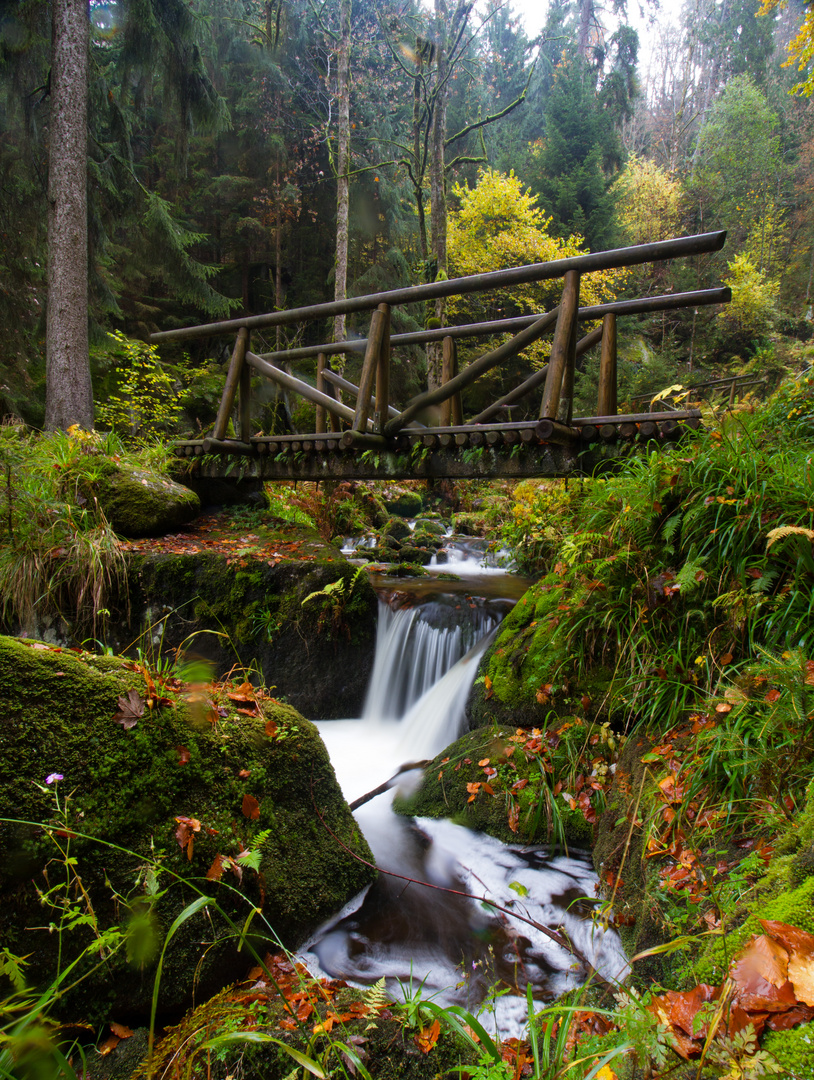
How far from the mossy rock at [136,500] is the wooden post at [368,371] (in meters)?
2.27

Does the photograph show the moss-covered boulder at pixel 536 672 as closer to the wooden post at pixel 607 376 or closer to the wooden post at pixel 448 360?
the wooden post at pixel 607 376

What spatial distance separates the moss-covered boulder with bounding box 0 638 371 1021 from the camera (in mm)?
1738

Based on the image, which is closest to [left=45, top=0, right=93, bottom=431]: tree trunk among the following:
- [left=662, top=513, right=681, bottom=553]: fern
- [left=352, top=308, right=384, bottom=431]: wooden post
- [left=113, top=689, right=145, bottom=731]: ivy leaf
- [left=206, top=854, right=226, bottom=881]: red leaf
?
[left=352, top=308, right=384, bottom=431]: wooden post

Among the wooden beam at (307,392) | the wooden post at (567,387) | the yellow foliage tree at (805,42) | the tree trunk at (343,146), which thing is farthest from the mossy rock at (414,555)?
the tree trunk at (343,146)

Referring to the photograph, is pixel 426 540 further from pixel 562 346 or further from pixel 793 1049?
pixel 793 1049

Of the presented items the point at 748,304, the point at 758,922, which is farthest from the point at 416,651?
the point at 748,304

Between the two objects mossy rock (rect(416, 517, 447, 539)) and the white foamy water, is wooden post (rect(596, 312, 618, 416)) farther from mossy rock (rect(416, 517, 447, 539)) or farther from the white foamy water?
mossy rock (rect(416, 517, 447, 539))

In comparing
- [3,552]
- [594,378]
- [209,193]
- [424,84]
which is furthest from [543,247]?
[3,552]

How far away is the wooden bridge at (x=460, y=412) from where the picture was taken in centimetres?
460

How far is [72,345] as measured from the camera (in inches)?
319

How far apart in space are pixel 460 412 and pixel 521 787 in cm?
443

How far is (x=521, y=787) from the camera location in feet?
11.1

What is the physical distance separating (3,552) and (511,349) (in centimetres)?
464

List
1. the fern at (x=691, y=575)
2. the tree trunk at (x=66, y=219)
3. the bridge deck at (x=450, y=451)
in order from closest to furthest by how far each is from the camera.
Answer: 1. the fern at (x=691, y=575)
2. the bridge deck at (x=450, y=451)
3. the tree trunk at (x=66, y=219)
